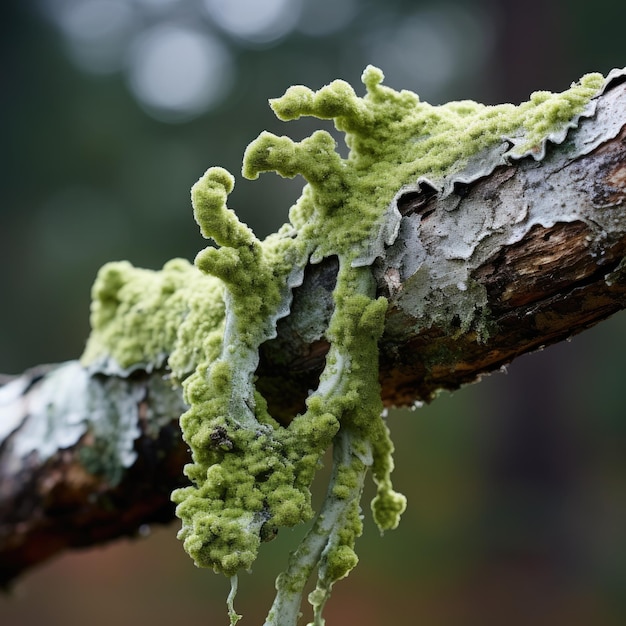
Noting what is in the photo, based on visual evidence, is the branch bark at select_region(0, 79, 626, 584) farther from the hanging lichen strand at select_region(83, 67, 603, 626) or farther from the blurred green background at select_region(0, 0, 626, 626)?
the blurred green background at select_region(0, 0, 626, 626)

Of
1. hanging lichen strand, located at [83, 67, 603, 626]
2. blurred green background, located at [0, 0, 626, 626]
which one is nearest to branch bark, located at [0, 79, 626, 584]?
hanging lichen strand, located at [83, 67, 603, 626]

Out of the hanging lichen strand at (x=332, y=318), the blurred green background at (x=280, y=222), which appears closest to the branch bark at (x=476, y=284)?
the hanging lichen strand at (x=332, y=318)

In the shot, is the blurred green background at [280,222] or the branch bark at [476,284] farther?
the blurred green background at [280,222]

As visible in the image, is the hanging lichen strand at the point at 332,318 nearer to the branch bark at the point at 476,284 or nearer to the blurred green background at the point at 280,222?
the branch bark at the point at 476,284

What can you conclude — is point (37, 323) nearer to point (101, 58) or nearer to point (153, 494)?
point (101, 58)

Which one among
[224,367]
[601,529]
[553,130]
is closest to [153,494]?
[224,367]

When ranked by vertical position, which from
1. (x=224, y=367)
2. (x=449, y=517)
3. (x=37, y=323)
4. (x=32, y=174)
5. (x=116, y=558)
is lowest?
(x=449, y=517)
